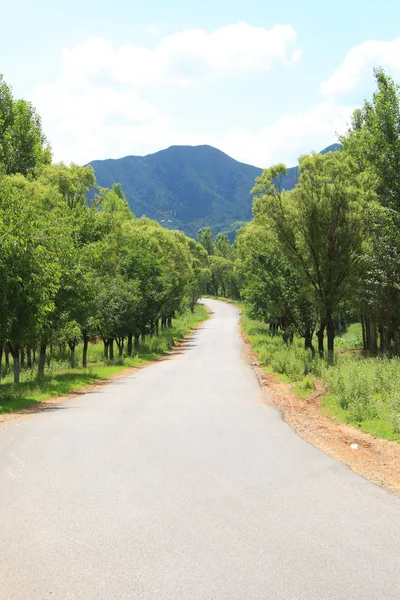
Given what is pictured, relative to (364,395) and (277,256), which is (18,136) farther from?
(364,395)

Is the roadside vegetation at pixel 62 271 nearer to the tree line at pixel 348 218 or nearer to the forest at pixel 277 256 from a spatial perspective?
the forest at pixel 277 256

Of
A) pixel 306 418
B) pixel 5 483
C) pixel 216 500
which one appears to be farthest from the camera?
pixel 306 418

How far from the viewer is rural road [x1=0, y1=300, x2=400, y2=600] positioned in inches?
176

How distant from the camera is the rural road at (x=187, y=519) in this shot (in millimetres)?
4477

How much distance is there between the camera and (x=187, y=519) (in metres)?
6.01

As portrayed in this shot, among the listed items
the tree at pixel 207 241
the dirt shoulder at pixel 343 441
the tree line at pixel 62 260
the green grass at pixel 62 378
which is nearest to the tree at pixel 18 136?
the tree line at pixel 62 260

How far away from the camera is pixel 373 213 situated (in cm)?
2314

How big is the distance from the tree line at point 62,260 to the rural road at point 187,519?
276 inches

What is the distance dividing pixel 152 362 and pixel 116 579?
114 ft

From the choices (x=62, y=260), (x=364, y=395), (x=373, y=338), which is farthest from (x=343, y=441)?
(x=373, y=338)

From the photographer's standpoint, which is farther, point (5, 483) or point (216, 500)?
point (5, 483)

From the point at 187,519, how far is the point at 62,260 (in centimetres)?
1981

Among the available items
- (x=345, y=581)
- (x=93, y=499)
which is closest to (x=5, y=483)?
(x=93, y=499)

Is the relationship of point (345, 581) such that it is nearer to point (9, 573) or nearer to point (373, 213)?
point (9, 573)
